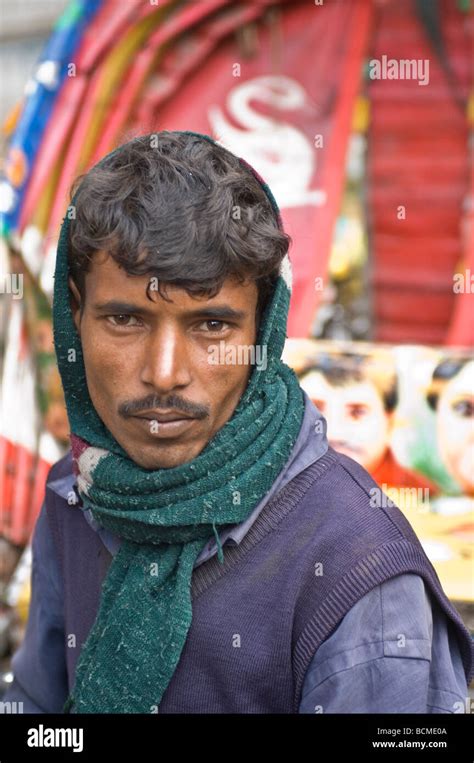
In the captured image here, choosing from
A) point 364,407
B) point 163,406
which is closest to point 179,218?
point 163,406

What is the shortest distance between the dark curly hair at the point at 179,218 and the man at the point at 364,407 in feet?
8.15

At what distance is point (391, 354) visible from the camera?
401cm

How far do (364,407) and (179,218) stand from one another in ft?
8.73

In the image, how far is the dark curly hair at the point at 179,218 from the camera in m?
1.40

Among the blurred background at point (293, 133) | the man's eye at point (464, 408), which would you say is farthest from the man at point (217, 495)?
the blurred background at point (293, 133)

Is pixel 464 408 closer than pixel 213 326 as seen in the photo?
No

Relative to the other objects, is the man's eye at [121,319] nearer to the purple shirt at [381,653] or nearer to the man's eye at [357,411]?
the purple shirt at [381,653]

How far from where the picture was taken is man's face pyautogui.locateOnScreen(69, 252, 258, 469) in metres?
1.42

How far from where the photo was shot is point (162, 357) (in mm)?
1411

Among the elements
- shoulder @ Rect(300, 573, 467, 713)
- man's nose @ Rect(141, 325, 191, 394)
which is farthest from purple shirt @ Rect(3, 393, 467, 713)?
man's nose @ Rect(141, 325, 191, 394)

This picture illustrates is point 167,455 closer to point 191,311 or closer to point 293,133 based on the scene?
point 191,311

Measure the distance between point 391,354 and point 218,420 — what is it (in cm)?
261

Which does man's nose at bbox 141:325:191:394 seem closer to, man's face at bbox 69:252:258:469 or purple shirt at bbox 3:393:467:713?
man's face at bbox 69:252:258:469

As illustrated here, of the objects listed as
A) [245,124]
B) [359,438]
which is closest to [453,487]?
[359,438]
